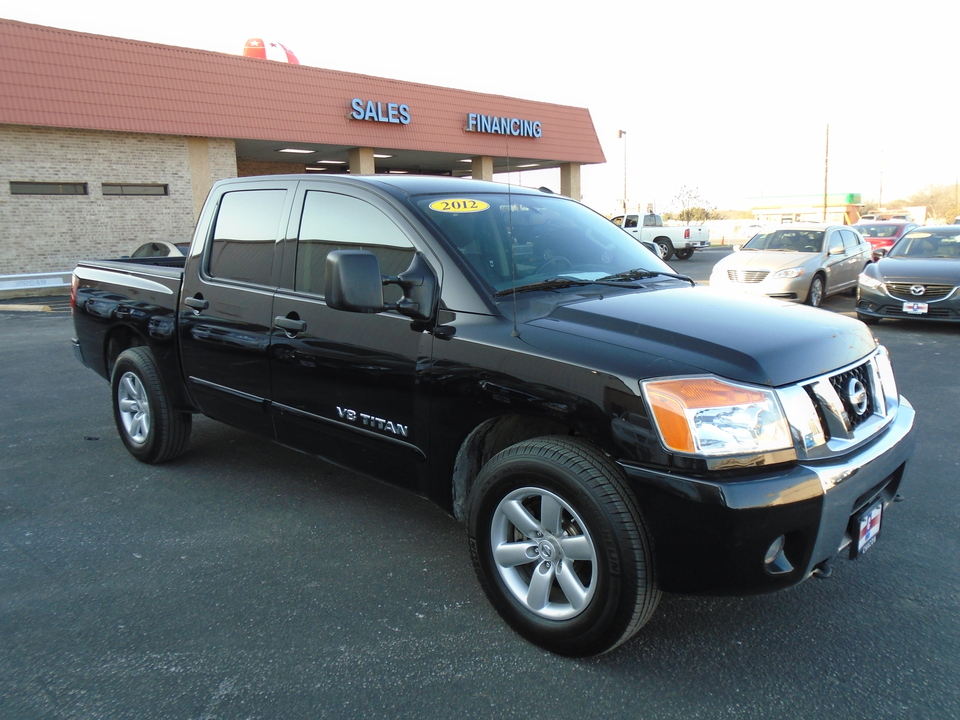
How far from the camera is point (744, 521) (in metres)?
2.32

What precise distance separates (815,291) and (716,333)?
11502mm

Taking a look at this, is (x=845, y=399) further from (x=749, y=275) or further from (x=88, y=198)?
(x=88, y=198)

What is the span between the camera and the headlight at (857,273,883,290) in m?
10.8

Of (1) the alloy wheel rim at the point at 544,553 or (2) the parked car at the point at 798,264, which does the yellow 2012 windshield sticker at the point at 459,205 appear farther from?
(2) the parked car at the point at 798,264

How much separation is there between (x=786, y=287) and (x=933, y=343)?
320cm

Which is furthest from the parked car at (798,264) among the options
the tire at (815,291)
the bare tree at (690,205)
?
the bare tree at (690,205)

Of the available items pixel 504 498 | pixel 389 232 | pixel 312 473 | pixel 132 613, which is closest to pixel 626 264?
pixel 389 232

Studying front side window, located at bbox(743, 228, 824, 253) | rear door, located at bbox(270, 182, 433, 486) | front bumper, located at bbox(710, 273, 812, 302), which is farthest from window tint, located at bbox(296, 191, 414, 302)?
front side window, located at bbox(743, 228, 824, 253)

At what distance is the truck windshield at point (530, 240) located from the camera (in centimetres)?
330

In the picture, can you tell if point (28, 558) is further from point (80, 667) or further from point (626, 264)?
point (626, 264)

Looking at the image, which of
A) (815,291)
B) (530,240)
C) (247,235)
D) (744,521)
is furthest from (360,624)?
(815,291)

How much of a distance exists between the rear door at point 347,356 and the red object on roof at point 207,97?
1162 cm

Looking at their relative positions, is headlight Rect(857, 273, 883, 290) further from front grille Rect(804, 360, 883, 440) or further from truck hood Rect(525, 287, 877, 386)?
front grille Rect(804, 360, 883, 440)

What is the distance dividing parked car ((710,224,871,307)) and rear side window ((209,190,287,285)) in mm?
9565
